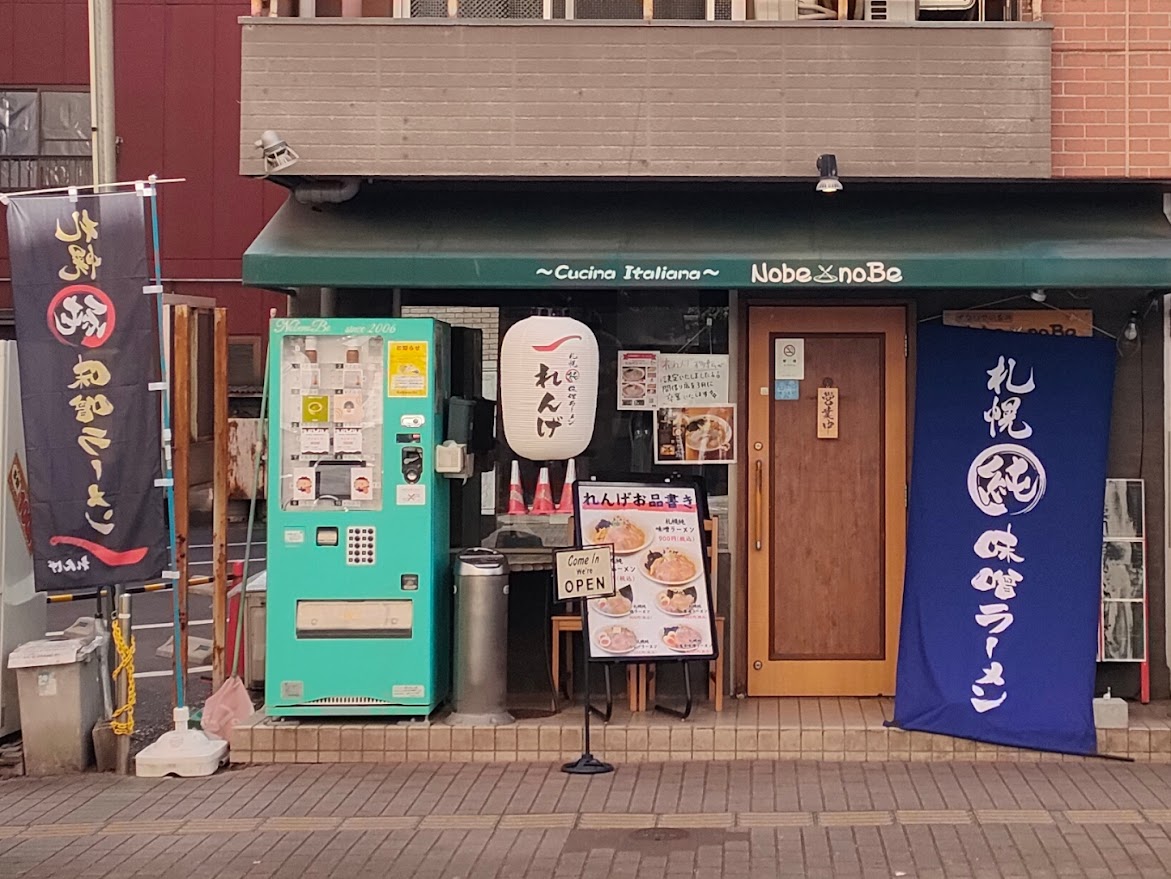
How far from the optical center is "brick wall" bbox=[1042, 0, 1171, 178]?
8562 millimetres

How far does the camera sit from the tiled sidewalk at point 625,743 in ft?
27.6

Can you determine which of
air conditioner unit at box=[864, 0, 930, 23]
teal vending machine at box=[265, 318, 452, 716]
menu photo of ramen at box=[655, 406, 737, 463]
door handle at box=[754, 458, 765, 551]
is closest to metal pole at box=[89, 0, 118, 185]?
teal vending machine at box=[265, 318, 452, 716]

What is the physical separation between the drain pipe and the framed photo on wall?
5.13 m

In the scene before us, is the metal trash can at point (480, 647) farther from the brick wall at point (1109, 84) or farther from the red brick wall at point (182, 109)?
the red brick wall at point (182, 109)

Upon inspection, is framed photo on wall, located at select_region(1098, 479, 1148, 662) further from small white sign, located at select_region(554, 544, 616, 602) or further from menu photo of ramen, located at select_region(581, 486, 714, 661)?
small white sign, located at select_region(554, 544, 616, 602)

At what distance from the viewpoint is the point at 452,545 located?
9.41 meters

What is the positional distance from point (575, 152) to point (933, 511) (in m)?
3.10

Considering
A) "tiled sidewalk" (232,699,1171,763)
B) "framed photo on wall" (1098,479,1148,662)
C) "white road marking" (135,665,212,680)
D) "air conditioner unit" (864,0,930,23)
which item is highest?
"air conditioner unit" (864,0,930,23)

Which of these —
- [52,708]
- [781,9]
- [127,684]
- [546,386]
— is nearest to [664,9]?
[781,9]

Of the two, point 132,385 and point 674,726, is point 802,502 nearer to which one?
point 674,726

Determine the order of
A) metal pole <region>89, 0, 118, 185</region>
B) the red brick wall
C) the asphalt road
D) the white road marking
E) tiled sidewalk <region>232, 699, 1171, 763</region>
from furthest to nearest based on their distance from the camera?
the red brick wall < the white road marking < the asphalt road < metal pole <region>89, 0, 118, 185</region> < tiled sidewalk <region>232, 699, 1171, 763</region>

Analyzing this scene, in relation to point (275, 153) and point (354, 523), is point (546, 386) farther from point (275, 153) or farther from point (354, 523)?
point (275, 153)

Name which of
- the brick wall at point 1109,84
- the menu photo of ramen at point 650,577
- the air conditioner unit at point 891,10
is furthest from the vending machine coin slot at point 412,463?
the brick wall at point 1109,84

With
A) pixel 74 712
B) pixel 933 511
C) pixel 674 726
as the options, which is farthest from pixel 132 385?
pixel 933 511
